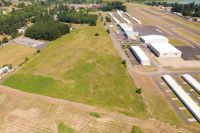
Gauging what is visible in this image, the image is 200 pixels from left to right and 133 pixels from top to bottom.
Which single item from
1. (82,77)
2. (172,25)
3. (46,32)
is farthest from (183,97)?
(172,25)

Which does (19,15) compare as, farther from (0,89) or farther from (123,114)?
(123,114)

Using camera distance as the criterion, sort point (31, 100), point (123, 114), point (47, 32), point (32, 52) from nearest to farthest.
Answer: point (123, 114) → point (31, 100) → point (32, 52) → point (47, 32)

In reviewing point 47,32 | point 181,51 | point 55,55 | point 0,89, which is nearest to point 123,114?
point 0,89

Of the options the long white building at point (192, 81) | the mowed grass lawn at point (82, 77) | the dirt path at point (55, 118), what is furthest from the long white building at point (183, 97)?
the mowed grass lawn at point (82, 77)

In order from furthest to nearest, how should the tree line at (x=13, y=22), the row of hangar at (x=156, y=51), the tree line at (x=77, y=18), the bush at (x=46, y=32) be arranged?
1. the tree line at (x=77, y=18)
2. the tree line at (x=13, y=22)
3. the bush at (x=46, y=32)
4. the row of hangar at (x=156, y=51)

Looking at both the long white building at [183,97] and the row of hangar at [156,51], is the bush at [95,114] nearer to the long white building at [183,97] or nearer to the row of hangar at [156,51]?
the long white building at [183,97]

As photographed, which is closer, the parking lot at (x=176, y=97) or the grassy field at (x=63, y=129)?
the grassy field at (x=63, y=129)
